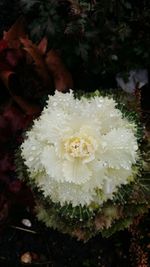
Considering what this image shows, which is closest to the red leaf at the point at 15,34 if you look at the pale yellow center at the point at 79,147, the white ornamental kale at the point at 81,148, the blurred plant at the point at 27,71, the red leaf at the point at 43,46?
the blurred plant at the point at 27,71

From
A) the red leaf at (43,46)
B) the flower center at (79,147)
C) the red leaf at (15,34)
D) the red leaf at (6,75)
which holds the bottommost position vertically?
the flower center at (79,147)

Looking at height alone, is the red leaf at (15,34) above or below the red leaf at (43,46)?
above

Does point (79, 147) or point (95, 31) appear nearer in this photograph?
point (79, 147)

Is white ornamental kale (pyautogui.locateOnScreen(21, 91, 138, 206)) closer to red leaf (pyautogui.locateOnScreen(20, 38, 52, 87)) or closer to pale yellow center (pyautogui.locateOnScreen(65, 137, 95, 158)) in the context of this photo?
pale yellow center (pyautogui.locateOnScreen(65, 137, 95, 158))

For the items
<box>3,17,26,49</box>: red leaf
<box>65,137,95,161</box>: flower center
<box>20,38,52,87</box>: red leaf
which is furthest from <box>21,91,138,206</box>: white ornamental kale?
<box>3,17,26,49</box>: red leaf

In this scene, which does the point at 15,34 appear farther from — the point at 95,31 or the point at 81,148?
the point at 81,148

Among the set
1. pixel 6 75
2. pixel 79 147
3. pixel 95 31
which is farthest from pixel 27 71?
pixel 79 147

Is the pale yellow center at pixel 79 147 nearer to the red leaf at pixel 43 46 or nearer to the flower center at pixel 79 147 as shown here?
the flower center at pixel 79 147
